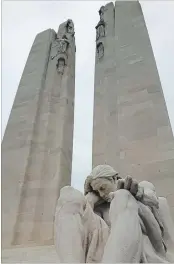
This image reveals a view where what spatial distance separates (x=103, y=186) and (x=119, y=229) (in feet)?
2.43

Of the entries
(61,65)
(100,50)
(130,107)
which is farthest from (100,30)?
(130,107)

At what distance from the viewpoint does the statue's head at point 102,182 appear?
2523 millimetres

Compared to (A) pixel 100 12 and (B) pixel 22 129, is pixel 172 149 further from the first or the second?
(A) pixel 100 12

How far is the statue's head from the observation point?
99.3 inches

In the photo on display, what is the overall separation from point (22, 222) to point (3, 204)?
38 centimetres

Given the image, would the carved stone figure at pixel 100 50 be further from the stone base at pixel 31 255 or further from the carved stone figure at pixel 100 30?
the stone base at pixel 31 255

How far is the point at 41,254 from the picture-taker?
10.4 ft

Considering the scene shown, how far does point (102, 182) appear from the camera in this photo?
2525 millimetres

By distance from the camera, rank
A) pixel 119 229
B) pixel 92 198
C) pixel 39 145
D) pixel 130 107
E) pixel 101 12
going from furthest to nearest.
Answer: pixel 101 12
pixel 39 145
pixel 130 107
pixel 92 198
pixel 119 229

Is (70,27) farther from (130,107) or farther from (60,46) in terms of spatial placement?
(130,107)

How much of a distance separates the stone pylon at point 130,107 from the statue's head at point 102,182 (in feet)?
3.87

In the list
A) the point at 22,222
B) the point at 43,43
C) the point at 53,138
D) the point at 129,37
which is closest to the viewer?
the point at 22,222

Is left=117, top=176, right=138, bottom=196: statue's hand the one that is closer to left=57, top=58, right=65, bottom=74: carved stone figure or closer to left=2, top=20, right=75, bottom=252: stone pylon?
left=2, top=20, right=75, bottom=252: stone pylon

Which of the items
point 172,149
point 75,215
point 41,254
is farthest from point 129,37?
point 75,215
